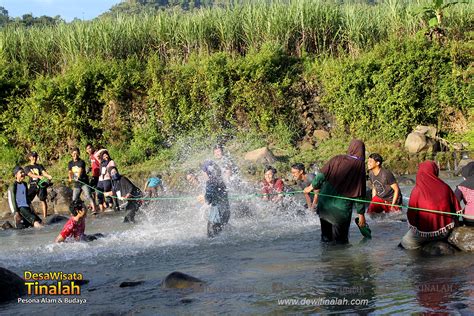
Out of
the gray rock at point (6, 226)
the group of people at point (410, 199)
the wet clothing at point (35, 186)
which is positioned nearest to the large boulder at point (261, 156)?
the wet clothing at point (35, 186)

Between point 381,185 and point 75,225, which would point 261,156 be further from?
point 75,225

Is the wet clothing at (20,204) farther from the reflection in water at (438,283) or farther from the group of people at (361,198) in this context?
the reflection in water at (438,283)

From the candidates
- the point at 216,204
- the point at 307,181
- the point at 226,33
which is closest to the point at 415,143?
the point at 226,33

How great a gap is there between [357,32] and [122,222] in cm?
1247

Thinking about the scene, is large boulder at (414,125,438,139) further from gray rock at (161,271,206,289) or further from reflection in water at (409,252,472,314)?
gray rock at (161,271,206,289)

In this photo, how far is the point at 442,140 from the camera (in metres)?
23.2

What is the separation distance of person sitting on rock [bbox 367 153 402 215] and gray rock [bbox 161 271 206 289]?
5327 millimetres

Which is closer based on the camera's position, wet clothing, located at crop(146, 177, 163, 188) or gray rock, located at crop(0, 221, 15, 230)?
gray rock, located at crop(0, 221, 15, 230)

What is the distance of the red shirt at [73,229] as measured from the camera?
39.8 feet

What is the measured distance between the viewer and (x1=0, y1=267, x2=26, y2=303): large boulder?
8.78m

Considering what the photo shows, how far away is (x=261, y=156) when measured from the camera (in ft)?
71.8

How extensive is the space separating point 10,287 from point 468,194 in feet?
20.8

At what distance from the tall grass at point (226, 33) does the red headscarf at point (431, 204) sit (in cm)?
1551

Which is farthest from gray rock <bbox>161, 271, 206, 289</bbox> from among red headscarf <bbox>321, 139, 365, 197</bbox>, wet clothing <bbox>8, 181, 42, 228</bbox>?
wet clothing <bbox>8, 181, 42, 228</bbox>
